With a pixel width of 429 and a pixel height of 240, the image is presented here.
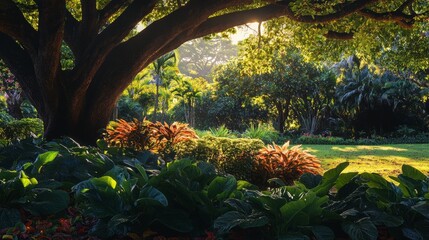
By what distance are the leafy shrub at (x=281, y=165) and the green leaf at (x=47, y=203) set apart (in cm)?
618

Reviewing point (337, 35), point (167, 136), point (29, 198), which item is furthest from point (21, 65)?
Answer: point (337, 35)

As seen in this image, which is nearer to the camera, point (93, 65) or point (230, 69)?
point (93, 65)

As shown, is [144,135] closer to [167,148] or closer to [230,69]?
[167,148]

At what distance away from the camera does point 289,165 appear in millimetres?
8703

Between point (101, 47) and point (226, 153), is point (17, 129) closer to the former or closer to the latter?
point (101, 47)

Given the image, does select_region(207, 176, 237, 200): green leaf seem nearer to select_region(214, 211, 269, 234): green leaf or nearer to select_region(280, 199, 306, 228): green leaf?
select_region(214, 211, 269, 234): green leaf

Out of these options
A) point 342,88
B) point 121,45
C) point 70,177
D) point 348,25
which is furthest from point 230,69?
point 70,177

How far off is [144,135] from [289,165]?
2869 mm

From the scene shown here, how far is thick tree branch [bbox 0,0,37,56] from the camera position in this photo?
7.52 metres

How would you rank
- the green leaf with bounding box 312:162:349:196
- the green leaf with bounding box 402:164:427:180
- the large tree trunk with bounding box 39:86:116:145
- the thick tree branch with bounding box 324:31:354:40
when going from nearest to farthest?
1. the green leaf with bounding box 312:162:349:196
2. the green leaf with bounding box 402:164:427:180
3. the large tree trunk with bounding box 39:86:116:145
4. the thick tree branch with bounding box 324:31:354:40

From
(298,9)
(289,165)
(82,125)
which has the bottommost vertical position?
(289,165)

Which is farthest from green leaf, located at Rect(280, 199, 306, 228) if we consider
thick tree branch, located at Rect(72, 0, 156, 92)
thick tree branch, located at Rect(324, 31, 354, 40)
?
thick tree branch, located at Rect(324, 31, 354, 40)

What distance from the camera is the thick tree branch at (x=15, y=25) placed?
7.52 m

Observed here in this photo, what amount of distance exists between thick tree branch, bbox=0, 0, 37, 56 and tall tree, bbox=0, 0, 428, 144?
0.02 meters
